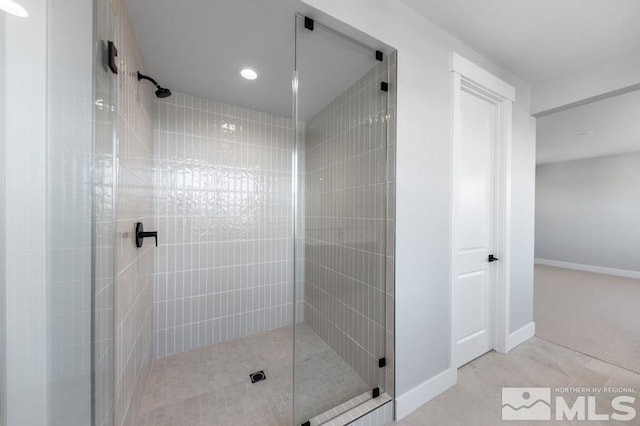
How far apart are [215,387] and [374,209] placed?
1764 mm

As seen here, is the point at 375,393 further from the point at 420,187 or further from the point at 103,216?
the point at 103,216

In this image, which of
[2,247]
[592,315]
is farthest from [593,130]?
[2,247]

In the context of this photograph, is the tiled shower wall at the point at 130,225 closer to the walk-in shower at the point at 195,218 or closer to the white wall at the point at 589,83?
the walk-in shower at the point at 195,218

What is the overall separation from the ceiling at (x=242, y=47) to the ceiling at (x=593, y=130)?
11.1 feet

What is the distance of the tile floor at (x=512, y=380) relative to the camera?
140 cm

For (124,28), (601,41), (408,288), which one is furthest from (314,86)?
(601,41)

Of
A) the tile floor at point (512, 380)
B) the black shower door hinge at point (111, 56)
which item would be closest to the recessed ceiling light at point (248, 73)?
the black shower door hinge at point (111, 56)

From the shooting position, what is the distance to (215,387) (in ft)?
5.51

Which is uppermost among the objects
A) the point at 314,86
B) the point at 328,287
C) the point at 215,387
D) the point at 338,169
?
the point at 314,86

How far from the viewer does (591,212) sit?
5199mm

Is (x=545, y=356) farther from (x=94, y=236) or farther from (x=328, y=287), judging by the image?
(x=94, y=236)

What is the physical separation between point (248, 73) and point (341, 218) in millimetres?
1412

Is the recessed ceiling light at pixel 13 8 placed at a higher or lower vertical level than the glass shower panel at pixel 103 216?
higher

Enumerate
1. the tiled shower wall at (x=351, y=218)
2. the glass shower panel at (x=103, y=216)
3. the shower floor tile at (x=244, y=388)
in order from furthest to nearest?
the tiled shower wall at (x=351, y=218) → the shower floor tile at (x=244, y=388) → the glass shower panel at (x=103, y=216)
